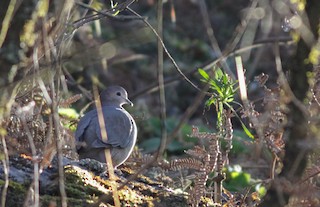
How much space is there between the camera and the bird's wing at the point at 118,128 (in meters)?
6.56

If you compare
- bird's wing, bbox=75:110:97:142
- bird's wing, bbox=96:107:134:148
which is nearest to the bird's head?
bird's wing, bbox=96:107:134:148

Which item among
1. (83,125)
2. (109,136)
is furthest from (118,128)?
(83,125)

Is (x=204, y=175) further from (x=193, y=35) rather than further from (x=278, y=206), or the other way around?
(x=193, y=35)

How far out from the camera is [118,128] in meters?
6.66

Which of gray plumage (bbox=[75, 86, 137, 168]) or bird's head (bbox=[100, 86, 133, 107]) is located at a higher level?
bird's head (bbox=[100, 86, 133, 107])

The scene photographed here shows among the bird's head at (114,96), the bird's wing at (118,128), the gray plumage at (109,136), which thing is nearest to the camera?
the gray plumage at (109,136)

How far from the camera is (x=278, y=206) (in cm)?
403

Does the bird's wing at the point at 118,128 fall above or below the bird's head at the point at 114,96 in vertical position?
below

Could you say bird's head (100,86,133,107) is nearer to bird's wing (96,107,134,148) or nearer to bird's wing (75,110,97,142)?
bird's wing (96,107,134,148)

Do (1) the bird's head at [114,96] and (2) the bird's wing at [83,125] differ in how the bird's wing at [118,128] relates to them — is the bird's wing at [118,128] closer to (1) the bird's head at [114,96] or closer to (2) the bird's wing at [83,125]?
(2) the bird's wing at [83,125]

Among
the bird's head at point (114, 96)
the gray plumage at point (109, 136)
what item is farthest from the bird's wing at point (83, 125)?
the bird's head at point (114, 96)

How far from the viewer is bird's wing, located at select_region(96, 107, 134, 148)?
258 inches

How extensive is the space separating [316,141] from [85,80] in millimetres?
8392

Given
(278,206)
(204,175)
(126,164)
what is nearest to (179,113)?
(126,164)
